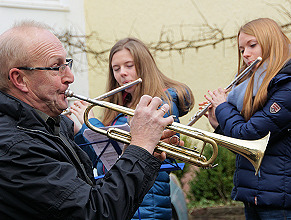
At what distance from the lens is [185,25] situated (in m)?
6.62

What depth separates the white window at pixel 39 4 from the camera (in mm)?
6328

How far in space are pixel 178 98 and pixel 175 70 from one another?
3584 mm

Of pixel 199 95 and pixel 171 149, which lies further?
pixel 199 95

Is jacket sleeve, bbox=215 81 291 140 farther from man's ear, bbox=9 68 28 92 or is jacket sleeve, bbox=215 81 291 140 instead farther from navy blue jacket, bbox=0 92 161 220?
man's ear, bbox=9 68 28 92

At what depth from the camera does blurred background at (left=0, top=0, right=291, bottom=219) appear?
6.35 metres

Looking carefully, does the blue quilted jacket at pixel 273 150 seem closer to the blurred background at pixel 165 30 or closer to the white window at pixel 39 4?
the blurred background at pixel 165 30

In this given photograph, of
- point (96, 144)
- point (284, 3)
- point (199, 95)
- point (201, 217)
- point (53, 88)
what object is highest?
point (284, 3)

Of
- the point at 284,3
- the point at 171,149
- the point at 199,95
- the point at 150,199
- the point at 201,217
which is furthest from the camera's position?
the point at 199,95

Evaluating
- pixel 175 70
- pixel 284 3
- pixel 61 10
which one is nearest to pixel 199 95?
pixel 175 70

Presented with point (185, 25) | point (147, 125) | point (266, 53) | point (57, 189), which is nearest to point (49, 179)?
point (57, 189)

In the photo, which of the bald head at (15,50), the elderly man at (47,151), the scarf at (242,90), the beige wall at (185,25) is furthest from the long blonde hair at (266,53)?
the beige wall at (185,25)

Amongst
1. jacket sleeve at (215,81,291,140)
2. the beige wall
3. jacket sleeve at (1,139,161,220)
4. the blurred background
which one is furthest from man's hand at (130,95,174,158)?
the beige wall

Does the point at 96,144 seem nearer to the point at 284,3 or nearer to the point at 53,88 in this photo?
the point at 53,88

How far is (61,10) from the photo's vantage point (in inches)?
266
